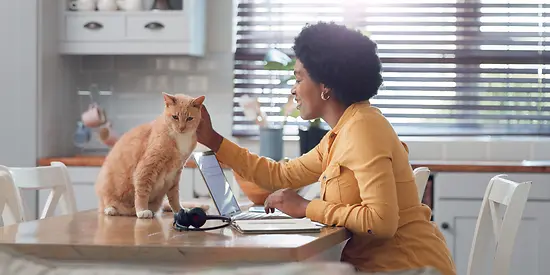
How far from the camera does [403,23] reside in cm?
468

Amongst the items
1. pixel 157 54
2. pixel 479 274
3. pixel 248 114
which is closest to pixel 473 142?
pixel 248 114

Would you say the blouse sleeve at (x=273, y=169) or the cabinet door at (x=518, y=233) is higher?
the blouse sleeve at (x=273, y=169)

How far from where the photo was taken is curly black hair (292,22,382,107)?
2186mm

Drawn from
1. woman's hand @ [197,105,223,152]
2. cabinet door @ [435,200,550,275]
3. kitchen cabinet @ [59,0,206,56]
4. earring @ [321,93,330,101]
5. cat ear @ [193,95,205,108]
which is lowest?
cabinet door @ [435,200,550,275]

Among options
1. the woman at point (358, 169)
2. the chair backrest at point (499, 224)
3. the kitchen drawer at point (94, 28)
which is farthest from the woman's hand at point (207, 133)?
the kitchen drawer at point (94, 28)

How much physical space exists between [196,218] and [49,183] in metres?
1.03

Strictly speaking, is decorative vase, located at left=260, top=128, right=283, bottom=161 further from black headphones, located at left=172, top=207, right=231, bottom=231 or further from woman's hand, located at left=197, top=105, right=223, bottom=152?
black headphones, located at left=172, top=207, right=231, bottom=231

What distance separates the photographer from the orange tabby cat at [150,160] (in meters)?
2.06

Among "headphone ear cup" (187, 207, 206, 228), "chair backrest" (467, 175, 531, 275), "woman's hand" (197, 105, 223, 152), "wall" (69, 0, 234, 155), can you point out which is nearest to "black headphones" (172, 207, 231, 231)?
"headphone ear cup" (187, 207, 206, 228)

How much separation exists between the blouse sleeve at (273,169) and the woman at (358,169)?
0.16 metres

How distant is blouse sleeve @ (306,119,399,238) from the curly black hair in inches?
6.5

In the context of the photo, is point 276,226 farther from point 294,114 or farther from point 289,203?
point 294,114

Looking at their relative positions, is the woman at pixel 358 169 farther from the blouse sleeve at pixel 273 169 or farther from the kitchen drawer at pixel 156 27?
the kitchen drawer at pixel 156 27

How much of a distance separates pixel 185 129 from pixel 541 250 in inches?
98.7
